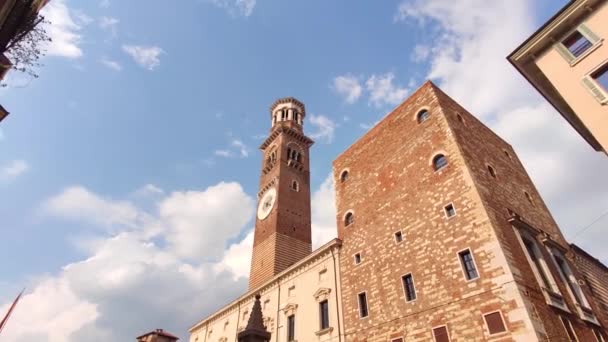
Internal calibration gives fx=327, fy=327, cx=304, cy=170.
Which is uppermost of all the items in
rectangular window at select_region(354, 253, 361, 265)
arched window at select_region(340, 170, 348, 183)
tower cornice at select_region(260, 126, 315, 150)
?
tower cornice at select_region(260, 126, 315, 150)

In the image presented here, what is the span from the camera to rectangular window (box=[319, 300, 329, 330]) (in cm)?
1898

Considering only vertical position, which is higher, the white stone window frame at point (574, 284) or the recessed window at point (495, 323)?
the white stone window frame at point (574, 284)

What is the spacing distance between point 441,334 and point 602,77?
36.6ft

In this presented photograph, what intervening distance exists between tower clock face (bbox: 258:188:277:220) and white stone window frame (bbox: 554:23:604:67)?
88.1 feet

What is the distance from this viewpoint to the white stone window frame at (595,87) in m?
11.1

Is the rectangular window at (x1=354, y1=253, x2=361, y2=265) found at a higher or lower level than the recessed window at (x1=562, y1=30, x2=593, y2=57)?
lower

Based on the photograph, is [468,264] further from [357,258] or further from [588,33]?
[588,33]

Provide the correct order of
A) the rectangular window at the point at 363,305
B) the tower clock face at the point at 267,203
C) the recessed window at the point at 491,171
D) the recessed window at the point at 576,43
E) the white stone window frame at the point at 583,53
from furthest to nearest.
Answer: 1. the tower clock face at the point at 267,203
2. the recessed window at the point at 491,171
3. the rectangular window at the point at 363,305
4. the recessed window at the point at 576,43
5. the white stone window frame at the point at 583,53

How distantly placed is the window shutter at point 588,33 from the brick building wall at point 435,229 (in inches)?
250

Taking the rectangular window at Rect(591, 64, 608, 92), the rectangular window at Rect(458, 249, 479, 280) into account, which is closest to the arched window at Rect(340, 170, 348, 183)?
the rectangular window at Rect(458, 249, 479, 280)

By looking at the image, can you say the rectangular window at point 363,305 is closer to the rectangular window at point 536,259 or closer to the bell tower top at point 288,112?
the rectangular window at point 536,259

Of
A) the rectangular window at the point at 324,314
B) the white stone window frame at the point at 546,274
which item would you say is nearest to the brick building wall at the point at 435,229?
the white stone window frame at the point at 546,274

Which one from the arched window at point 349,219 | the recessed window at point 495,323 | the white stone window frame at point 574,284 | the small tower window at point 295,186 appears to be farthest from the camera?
the small tower window at point 295,186

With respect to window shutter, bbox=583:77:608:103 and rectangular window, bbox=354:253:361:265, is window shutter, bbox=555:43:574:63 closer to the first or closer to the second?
window shutter, bbox=583:77:608:103
